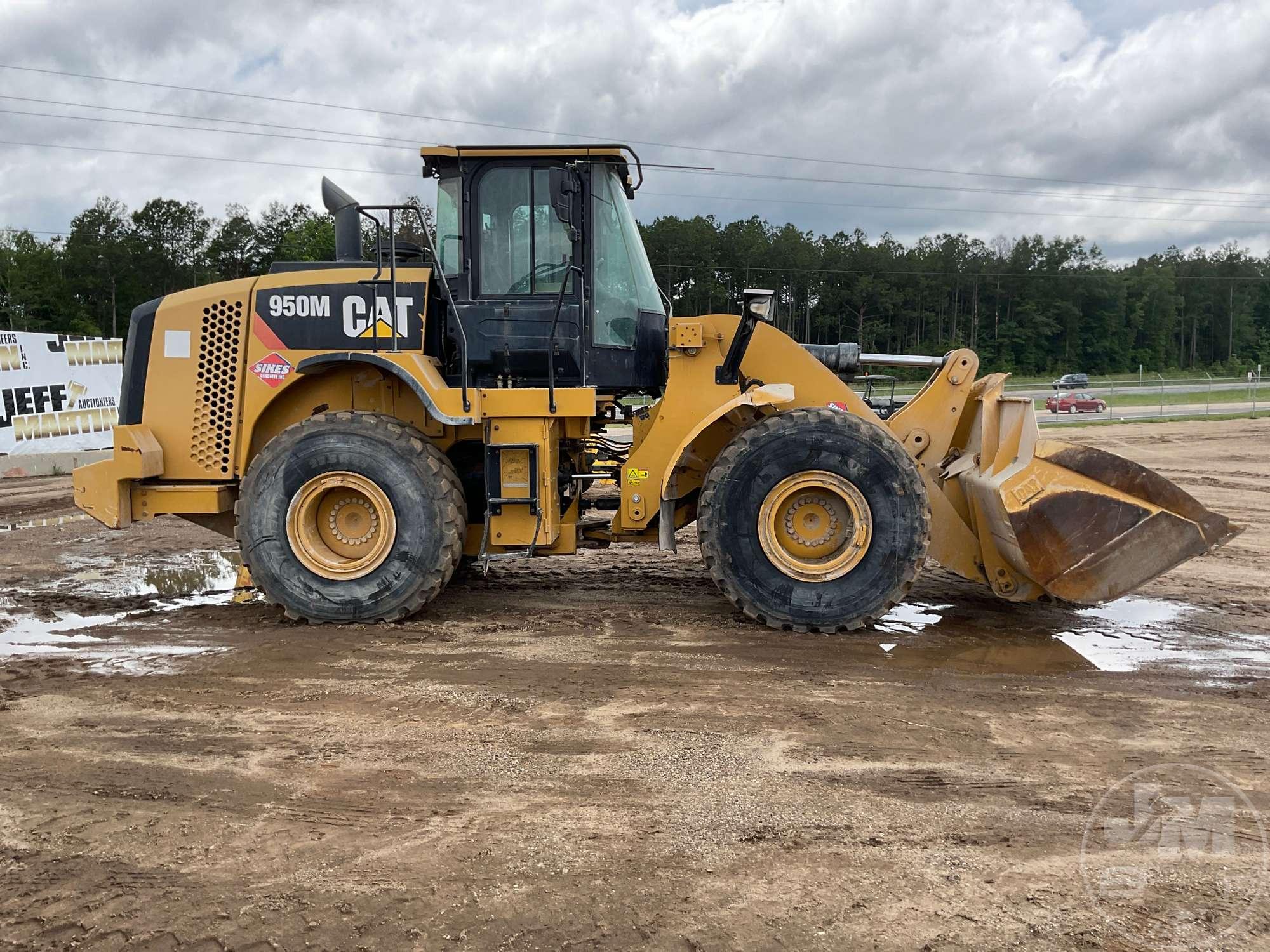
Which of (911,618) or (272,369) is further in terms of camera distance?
(911,618)

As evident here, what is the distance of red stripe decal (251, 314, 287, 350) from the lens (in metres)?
6.15

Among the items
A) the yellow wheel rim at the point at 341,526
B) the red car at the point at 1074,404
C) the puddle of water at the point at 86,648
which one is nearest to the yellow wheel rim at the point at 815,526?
the yellow wheel rim at the point at 341,526

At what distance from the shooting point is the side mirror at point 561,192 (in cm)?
576

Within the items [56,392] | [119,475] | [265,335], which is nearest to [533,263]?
[265,335]

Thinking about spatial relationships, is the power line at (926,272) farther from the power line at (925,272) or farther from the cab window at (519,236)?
the cab window at (519,236)

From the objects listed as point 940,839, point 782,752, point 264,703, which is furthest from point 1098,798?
point 264,703

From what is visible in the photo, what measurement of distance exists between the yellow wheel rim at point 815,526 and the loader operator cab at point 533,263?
133 cm

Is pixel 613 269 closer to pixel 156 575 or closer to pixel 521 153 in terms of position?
pixel 521 153

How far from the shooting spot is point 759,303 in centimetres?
605

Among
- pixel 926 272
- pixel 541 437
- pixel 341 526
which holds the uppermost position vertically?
pixel 926 272

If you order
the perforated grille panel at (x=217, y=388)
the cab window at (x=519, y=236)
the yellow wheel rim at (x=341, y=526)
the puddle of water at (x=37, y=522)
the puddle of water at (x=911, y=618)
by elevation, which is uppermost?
the cab window at (x=519, y=236)

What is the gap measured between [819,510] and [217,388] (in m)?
4.00

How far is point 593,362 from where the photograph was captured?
20.2ft

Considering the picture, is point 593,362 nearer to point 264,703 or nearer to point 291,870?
point 264,703
